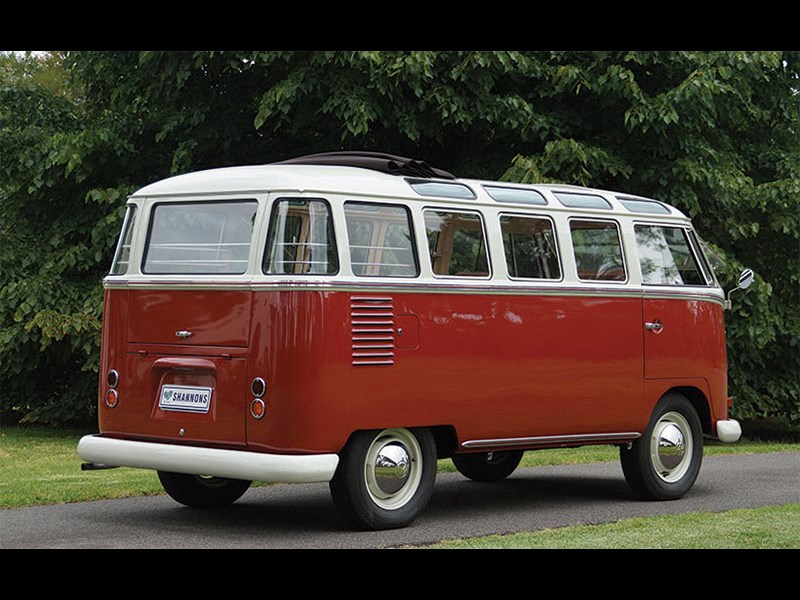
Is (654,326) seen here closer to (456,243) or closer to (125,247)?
(456,243)

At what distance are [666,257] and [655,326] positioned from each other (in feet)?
2.67

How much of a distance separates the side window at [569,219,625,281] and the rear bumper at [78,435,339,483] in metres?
3.36

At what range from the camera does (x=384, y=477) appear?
9.91 m

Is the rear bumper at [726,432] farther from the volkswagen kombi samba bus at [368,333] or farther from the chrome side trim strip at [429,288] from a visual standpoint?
the chrome side trim strip at [429,288]

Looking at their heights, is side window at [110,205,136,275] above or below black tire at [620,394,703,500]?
above

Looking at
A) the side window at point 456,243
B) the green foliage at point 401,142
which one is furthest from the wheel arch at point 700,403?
the green foliage at point 401,142

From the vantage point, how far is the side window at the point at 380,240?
977cm

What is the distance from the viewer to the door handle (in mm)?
11961

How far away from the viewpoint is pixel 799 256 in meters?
21.3

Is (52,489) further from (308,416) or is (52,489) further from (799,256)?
(799,256)

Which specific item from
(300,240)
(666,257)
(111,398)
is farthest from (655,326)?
(111,398)

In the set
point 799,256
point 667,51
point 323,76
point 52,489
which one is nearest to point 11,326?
point 323,76

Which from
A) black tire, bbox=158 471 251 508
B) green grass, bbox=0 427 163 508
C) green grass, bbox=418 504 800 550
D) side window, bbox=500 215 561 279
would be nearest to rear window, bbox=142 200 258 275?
black tire, bbox=158 471 251 508

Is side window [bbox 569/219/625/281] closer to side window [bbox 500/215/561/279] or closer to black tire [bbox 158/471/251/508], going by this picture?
side window [bbox 500/215/561/279]
